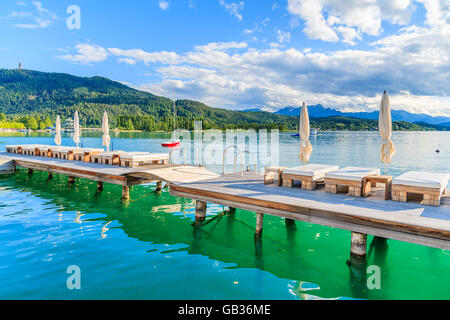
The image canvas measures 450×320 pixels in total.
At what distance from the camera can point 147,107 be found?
16538cm

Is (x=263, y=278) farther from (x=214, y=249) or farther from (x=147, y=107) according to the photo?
(x=147, y=107)

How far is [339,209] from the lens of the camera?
6.86 meters

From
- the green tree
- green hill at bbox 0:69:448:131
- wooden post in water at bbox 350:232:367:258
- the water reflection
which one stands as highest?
green hill at bbox 0:69:448:131

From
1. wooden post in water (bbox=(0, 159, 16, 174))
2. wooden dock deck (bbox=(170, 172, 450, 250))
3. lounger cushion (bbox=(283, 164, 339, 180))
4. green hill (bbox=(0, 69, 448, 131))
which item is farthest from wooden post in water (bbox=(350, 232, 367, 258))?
green hill (bbox=(0, 69, 448, 131))

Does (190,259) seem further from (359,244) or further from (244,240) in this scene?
(359,244)

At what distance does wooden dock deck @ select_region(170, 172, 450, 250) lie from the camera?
568 centimetres

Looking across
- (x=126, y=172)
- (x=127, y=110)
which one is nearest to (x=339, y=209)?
(x=126, y=172)

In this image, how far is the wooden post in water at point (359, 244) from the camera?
6.96m

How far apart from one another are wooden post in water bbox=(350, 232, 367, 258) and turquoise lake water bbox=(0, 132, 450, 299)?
1.31ft

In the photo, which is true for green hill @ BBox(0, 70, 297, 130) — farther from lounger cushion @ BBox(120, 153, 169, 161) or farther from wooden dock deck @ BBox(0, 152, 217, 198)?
lounger cushion @ BBox(120, 153, 169, 161)

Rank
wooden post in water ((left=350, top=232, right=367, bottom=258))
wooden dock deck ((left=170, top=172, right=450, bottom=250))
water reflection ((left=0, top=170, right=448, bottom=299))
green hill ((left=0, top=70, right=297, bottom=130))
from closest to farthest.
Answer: wooden dock deck ((left=170, top=172, right=450, bottom=250)) → water reflection ((left=0, top=170, right=448, bottom=299)) → wooden post in water ((left=350, top=232, right=367, bottom=258)) → green hill ((left=0, top=70, right=297, bottom=130))

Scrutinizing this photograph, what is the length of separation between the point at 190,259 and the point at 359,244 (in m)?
4.56
